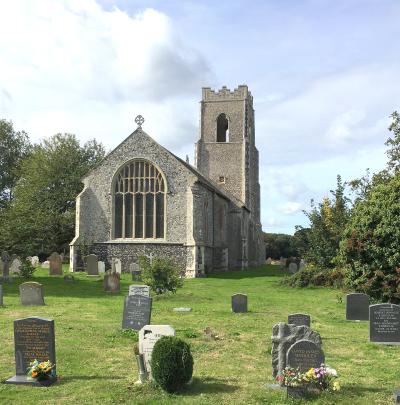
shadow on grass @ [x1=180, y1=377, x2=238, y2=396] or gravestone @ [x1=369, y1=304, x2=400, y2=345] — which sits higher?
gravestone @ [x1=369, y1=304, x2=400, y2=345]

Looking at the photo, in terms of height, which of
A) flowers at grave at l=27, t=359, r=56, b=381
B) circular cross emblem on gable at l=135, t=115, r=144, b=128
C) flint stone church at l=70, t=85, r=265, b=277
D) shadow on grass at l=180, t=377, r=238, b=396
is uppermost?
circular cross emblem on gable at l=135, t=115, r=144, b=128

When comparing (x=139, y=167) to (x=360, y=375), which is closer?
(x=360, y=375)

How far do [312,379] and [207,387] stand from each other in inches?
62.0

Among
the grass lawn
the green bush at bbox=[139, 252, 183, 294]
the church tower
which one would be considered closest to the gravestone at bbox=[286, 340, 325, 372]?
the grass lawn

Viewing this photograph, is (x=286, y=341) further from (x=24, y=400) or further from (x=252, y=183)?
(x=252, y=183)

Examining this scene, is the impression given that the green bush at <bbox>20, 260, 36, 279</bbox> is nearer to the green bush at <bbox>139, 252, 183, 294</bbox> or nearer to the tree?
the green bush at <bbox>139, 252, 183, 294</bbox>

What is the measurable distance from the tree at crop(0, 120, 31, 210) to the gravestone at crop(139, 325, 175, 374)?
142ft

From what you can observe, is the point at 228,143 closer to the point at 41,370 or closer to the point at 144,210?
the point at 144,210

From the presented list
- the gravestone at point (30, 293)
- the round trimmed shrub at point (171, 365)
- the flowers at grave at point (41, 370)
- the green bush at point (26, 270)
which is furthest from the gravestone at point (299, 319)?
the green bush at point (26, 270)

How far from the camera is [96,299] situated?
18531 millimetres

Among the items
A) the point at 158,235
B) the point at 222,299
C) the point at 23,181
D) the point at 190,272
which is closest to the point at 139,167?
the point at 158,235

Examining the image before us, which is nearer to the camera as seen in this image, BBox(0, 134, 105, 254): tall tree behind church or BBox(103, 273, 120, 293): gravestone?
BBox(103, 273, 120, 293): gravestone

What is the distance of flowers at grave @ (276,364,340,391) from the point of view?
7.34 metres

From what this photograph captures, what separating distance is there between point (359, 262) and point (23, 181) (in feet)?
115
